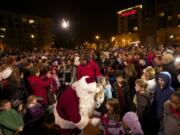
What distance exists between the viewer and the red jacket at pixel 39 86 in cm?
761

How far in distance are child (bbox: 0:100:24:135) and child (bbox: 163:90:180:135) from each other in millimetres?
2938

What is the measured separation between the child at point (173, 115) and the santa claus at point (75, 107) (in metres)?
1.50

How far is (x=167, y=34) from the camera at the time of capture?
237 ft

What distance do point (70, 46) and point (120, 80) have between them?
47577mm

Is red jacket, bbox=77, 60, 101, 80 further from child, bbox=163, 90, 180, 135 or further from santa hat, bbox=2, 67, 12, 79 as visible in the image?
child, bbox=163, 90, 180, 135

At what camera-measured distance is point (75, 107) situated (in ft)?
15.1

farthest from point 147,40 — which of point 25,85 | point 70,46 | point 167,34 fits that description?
point 25,85

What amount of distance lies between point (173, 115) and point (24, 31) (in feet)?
319

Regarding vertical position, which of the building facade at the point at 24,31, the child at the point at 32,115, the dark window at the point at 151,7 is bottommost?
the child at the point at 32,115

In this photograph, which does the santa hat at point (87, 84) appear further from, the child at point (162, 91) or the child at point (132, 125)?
the child at point (162, 91)

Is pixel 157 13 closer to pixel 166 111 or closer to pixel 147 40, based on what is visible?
pixel 147 40

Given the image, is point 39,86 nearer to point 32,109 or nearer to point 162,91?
point 32,109

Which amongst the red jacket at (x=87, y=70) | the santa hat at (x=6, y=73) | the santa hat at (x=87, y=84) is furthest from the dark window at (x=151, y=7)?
the santa hat at (x=87, y=84)

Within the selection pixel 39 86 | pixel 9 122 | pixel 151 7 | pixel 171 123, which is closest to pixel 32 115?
pixel 39 86
